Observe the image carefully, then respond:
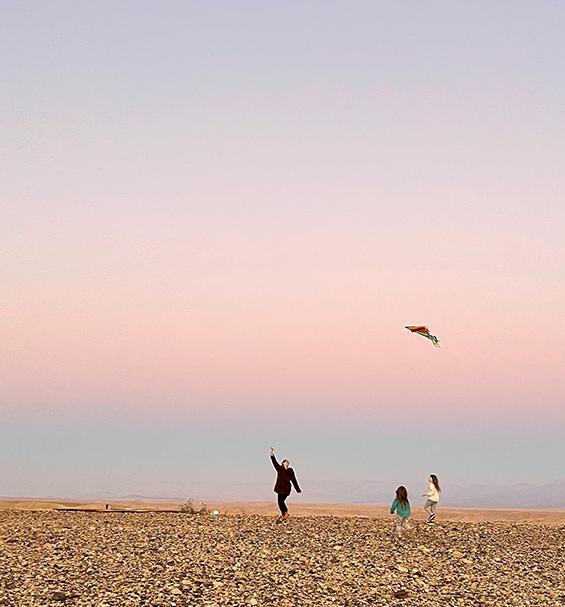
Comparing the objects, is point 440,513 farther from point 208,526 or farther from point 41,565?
point 41,565

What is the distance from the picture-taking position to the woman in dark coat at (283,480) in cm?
2855

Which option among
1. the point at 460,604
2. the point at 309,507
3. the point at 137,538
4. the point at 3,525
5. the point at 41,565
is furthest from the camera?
the point at 309,507

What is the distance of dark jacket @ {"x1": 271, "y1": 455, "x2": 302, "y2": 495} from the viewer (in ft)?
93.7

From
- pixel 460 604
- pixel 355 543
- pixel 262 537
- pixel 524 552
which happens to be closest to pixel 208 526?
pixel 262 537

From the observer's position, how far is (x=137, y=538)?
2356 centimetres

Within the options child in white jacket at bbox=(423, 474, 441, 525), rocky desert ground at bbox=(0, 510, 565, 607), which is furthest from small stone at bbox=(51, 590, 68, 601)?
child in white jacket at bbox=(423, 474, 441, 525)

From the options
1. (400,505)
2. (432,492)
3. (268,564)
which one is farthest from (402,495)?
(268,564)

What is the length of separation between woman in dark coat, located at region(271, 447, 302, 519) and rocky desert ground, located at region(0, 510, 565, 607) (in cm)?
85

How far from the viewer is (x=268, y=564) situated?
20.1 metres

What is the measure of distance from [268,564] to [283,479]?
27.7ft

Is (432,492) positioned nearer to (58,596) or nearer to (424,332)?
(424,332)

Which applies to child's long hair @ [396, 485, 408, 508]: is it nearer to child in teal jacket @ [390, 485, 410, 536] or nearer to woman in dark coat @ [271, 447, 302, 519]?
child in teal jacket @ [390, 485, 410, 536]

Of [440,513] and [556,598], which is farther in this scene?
[440,513]

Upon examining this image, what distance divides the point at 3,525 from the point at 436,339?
13607 mm
